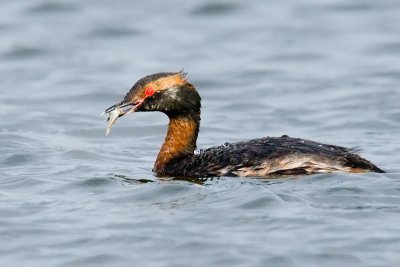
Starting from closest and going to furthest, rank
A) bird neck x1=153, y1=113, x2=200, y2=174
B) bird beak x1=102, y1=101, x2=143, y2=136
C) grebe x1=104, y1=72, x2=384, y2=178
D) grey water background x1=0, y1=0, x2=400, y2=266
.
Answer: grey water background x1=0, y1=0, x2=400, y2=266
grebe x1=104, y1=72, x2=384, y2=178
bird beak x1=102, y1=101, x2=143, y2=136
bird neck x1=153, y1=113, x2=200, y2=174

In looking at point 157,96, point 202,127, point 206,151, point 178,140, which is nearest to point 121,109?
point 157,96

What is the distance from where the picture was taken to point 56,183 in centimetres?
1303

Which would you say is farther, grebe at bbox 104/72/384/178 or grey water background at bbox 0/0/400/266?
grebe at bbox 104/72/384/178

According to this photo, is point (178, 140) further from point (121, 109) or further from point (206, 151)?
point (121, 109)

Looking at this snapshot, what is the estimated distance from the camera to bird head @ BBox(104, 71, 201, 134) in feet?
42.4

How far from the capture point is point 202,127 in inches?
683

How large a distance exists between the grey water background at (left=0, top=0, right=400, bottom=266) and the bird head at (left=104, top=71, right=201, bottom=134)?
0.74 m

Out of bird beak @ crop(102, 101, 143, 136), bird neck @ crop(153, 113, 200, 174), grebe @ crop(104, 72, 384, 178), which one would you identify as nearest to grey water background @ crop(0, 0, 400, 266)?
grebe @ crop(104, 72, 384, 178)

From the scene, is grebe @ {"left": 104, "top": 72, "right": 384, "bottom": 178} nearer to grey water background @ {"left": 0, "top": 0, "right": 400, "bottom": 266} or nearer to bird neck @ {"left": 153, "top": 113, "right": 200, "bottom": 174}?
bird neck @ {"left": 153, "top": 113, "right": 200, "bottom": 174}

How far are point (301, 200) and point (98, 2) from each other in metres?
13.9

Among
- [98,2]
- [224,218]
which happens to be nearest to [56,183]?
[224,218]

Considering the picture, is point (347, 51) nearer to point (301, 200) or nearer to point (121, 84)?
point (121, 84)

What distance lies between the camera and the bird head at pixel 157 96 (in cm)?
1294

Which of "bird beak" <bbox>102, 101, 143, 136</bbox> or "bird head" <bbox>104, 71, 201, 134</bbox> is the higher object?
"bird head" <bbox>104, 71, 201, 134</bbox>
